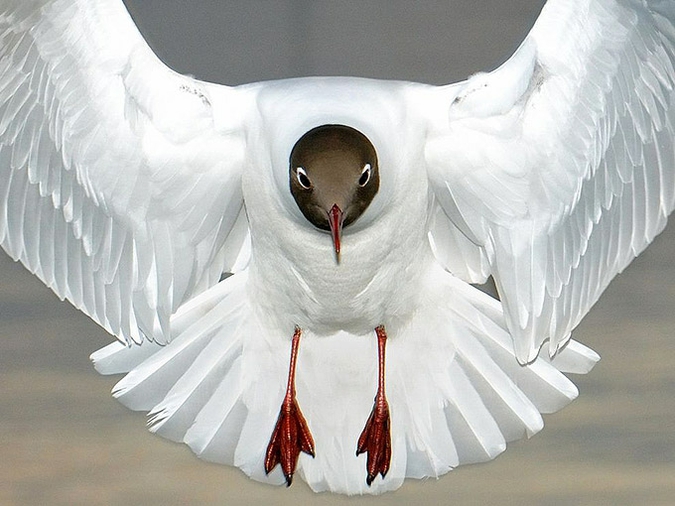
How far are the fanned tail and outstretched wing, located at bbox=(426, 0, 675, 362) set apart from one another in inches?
6.1

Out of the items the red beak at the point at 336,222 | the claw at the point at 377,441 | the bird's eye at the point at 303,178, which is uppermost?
the bird's eye at the point at 303,178

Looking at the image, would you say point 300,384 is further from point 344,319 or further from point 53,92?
point 53,92

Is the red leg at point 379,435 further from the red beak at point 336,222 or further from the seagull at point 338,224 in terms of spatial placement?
the red beak at point 336,222

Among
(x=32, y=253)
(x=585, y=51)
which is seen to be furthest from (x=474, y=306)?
(x=32, y=253)

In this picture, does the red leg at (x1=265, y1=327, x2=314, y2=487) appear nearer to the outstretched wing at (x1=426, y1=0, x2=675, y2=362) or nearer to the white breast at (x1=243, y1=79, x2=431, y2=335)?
the white breast at (x1=243, y1=79, x2=431, y2=335)

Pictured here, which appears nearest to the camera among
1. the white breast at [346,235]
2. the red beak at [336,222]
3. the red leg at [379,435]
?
the red beak at [336,222]

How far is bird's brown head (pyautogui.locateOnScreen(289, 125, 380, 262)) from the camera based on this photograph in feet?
8.03

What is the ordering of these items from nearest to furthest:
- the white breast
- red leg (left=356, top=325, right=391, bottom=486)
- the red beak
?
the red beak, the white breast, red leg (left=356, top=325, right=391, bottom=486)

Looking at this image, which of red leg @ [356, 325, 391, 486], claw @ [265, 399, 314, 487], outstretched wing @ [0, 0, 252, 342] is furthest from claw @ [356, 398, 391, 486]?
outstretched wing @ [0, 0, 252, 342]

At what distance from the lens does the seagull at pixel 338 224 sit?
2.60 m

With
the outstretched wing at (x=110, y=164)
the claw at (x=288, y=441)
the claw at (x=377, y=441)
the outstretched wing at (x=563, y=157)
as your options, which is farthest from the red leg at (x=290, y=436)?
the outstretched wing at (x=563, y=157)

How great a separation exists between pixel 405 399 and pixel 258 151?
2.00ft

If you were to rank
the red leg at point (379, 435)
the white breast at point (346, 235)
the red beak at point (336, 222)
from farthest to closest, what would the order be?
the red leg at point (379, 435)
the white breast at point (346, 235)
the red beak at point (336, 222)

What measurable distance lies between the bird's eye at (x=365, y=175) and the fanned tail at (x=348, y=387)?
49 centimetres
